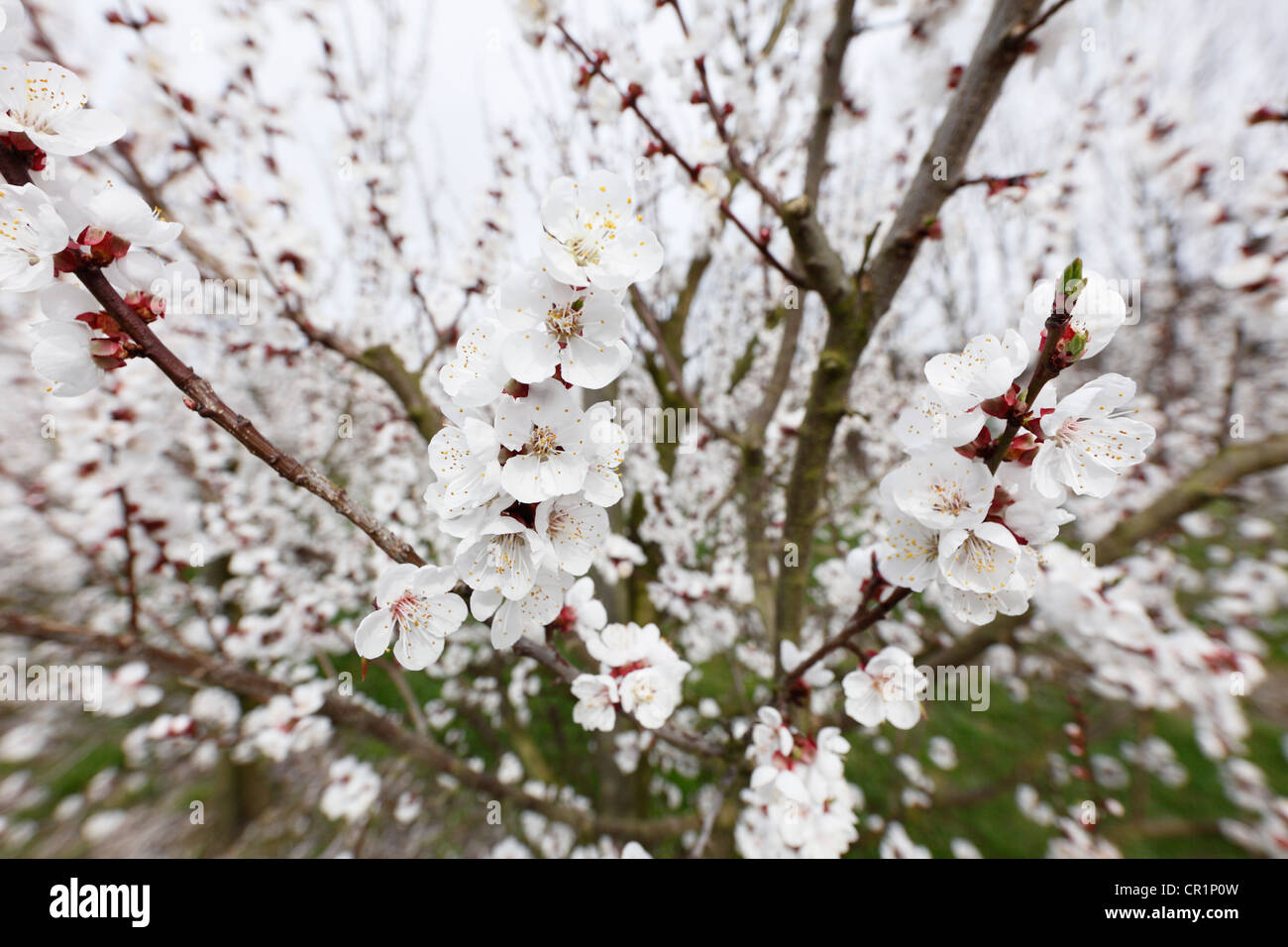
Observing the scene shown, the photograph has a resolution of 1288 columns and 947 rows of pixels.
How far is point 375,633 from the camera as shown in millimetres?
868

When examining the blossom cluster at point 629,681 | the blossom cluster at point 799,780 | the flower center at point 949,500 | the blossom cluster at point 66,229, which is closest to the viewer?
the blossom cluster at point 66,229

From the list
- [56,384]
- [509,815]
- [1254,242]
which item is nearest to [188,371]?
[56,384]

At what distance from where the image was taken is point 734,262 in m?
4.85

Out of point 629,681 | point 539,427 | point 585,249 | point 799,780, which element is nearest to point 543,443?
point 539,427

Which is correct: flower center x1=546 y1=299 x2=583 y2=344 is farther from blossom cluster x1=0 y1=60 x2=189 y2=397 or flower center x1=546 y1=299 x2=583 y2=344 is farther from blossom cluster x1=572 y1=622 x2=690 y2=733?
blossom cluster x1=572 y1=622 x2=690 y2=733

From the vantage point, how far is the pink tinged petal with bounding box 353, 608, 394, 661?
0.84 m

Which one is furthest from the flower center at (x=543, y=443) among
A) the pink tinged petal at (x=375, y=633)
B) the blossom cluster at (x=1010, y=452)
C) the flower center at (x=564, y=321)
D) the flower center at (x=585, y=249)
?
the blossom cluster at (x=1010, y=452)

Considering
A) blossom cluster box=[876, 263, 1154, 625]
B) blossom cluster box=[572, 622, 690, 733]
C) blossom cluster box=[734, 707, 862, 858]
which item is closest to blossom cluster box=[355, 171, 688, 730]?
blossom cluster box=[572, 622, 690, 733]

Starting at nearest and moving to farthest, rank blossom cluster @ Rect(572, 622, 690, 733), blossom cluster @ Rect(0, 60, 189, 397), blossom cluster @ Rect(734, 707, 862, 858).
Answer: blossom cluster @ Rect(0, 60, 189, 397) < blossom cluster @ Rect(572, 622, 690, 733) < blossom cluster @ Rect(734, 707, 862, 858)

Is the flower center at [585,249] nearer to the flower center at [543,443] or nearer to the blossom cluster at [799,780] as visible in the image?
the flower center at [543,443]

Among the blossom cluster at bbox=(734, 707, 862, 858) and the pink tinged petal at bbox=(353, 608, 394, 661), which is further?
the blossom cluster at bbox=(734, 707, 862, 858)

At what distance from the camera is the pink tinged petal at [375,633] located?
844mm

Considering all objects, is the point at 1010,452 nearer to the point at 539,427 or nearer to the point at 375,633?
the point at 539,427
